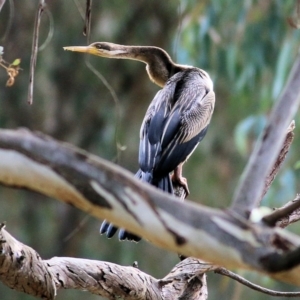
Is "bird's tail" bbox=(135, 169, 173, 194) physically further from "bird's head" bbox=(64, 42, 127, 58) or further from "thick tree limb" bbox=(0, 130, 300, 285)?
"thick tree limb" bbox=(0, 130, 300, 285)

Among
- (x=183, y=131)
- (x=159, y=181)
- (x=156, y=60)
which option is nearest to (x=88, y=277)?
(x=159, y=181)

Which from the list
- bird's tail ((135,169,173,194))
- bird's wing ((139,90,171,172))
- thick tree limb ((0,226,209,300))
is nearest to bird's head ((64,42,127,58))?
bird's wing ((139,90,171,172))

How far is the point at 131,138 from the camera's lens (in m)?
5.75

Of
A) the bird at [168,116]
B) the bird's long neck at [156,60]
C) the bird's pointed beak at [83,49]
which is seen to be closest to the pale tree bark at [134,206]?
the bird at [168,116]

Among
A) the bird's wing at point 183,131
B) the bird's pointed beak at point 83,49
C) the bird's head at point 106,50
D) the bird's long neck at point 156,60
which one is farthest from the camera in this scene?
the bird's long neck at point 156,60

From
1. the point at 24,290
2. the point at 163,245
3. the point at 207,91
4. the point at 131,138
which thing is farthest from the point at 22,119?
the point at 163,245

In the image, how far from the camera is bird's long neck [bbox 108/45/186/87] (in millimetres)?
Answer: 2877

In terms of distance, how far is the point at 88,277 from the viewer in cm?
165

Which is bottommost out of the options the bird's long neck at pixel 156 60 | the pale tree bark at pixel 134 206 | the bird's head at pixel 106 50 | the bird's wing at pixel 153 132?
the pale tree bark at pixel 134 206

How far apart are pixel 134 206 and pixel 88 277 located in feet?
2.58

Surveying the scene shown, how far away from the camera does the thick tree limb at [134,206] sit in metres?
0.89

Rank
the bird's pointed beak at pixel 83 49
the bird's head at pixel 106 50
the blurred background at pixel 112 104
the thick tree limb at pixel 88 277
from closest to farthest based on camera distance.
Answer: the thick tree limb at pixel 88 277 → the bird's pointed beak at pixel 83 49 → the bird's head at pixel 106 50 → the blurred background at pixel 112 104

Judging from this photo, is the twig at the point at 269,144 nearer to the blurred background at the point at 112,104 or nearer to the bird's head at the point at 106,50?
the bird's head at the point at 106,50

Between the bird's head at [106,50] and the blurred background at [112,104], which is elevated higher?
the blurred background at [112,104]
